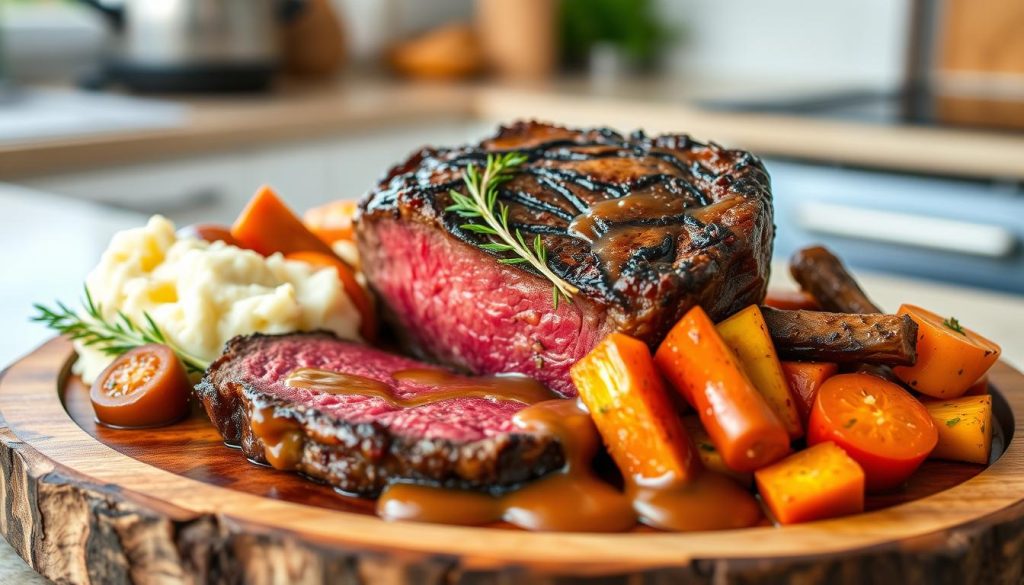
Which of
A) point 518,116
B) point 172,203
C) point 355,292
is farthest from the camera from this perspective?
point 518,116

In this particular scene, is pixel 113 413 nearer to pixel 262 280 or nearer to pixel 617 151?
pixel 262 280

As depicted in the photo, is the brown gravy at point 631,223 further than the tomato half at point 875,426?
Yes

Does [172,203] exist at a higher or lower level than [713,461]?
lower

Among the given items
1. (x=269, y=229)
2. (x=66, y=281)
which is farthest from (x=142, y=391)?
(x=66, y=281)

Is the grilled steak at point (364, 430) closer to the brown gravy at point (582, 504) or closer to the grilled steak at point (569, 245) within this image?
the brown gravy at point (582, 504)

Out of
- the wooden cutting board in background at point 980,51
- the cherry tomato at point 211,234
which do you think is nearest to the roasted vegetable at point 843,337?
the cherry tomato at point 211,234

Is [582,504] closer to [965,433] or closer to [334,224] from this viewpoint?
[965,433]
